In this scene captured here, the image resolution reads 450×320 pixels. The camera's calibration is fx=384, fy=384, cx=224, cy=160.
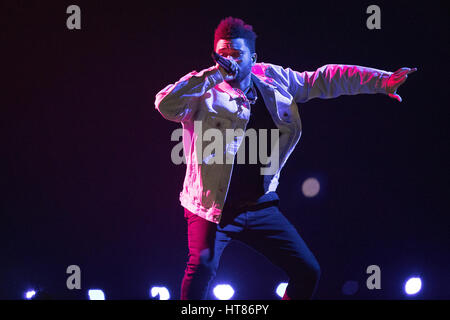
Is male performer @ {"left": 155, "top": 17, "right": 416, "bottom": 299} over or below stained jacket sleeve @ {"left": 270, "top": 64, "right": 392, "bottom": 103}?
below

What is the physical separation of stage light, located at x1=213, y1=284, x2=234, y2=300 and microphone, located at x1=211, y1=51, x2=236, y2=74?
166cm

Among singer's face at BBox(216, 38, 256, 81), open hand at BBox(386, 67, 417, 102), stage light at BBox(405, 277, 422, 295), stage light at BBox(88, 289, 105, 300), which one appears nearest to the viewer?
singer's face at BBox(216, 38, 256, 81)

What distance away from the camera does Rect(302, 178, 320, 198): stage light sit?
9.02ft

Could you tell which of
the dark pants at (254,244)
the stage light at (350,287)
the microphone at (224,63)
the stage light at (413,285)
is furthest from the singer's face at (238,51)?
the stage light at (413,285)

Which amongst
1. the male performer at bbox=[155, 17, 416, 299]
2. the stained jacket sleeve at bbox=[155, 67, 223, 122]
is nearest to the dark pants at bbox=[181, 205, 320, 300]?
the male performer at bbox=[155, 17, 416, 299]

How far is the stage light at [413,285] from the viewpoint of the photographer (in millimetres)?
2809

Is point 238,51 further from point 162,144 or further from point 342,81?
point 162,144

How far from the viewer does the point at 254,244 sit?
1.89 meters

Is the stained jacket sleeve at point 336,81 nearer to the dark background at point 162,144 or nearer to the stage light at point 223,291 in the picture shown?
the dark background at point 162,144

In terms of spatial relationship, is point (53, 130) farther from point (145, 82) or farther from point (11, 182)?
point (145, 82)

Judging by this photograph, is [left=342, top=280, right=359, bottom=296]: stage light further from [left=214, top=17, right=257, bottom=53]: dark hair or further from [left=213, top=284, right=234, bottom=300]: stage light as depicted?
[left=214, top=17, right=257, bottom=53]: dark hair

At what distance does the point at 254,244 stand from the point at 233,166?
399 millimetres

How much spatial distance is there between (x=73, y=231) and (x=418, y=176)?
2537mm
